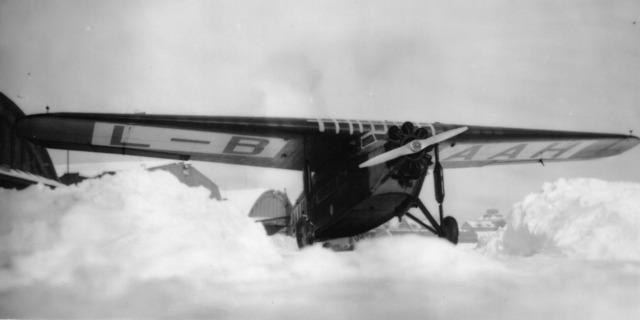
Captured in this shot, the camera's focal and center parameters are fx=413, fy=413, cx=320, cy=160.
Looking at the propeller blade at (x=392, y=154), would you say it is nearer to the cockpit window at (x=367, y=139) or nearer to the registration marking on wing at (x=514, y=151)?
the cockpit window at (x=367, y=139)

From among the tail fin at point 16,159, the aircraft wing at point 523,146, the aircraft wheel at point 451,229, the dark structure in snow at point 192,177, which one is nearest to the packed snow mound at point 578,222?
the aircraft wing at point 523,146

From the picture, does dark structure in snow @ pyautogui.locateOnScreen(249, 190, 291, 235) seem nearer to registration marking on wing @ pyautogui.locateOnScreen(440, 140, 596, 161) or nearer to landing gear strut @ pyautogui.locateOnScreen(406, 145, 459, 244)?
registration marking on wing @ pyautogui.locateOnScreen(440, 140, 596, 161)

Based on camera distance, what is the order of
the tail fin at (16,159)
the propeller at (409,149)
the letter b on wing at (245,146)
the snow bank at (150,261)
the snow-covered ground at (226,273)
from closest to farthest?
the snow-covered ground at (226,273)
the snow bank at (150,261)
the propeller at (409,149)
the tail fin at (16,159)
the letter b on wing at (245,146)

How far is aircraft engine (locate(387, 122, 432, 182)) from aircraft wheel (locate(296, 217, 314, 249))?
1383 mm

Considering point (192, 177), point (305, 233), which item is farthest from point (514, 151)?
point (192, 177)

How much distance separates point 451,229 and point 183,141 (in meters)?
4.30

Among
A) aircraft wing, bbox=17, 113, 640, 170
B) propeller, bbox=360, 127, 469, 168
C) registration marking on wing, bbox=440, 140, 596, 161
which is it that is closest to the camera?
propeller, bbox=360, 127, 469, 168

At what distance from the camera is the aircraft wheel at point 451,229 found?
19.7ft

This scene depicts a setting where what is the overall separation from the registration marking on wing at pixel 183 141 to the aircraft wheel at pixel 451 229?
288 cm

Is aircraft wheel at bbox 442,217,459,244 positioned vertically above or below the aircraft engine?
below

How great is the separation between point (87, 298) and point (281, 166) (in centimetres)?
514

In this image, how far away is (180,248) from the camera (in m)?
3.97

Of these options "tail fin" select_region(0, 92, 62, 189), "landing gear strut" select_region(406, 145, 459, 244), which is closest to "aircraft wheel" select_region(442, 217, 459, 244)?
"landing gear strut" select_region(406, 145, 459, 244)

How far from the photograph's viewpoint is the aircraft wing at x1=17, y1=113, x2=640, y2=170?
217 inches
